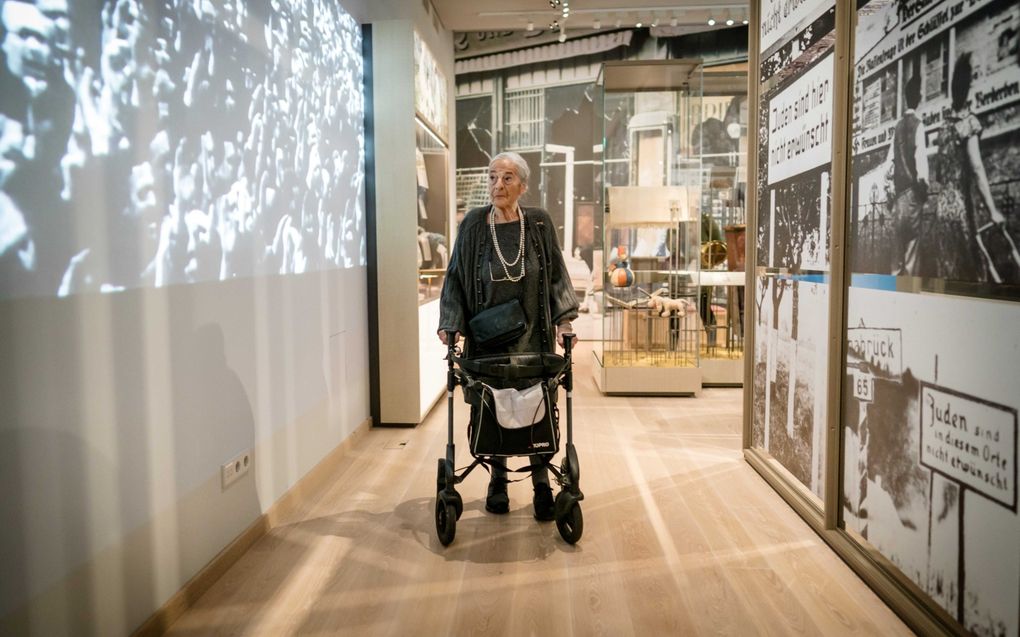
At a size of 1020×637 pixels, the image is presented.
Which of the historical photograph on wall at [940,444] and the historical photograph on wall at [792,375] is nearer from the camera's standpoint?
the historical photograph on wall at [940,444]

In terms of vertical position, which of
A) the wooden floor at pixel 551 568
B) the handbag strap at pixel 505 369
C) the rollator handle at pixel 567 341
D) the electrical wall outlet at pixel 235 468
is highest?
the rollator handle at pixel 567 341

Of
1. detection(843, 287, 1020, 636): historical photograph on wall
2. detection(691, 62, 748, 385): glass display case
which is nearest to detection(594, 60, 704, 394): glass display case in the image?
detection(691, 62, 748, 385): glass display case

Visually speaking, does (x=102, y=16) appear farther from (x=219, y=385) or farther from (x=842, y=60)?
(x=842, y=60)

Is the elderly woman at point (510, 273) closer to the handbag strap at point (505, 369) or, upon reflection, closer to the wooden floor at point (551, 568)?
the handbag strap at point (505, 369)

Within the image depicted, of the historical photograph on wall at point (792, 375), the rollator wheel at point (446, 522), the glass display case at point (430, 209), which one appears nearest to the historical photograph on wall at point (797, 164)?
the historical photograph on wall at point (792, 375)

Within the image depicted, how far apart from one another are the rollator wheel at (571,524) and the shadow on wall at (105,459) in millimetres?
1237

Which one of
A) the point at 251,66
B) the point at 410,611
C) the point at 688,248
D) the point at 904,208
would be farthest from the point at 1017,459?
the point at 688,248

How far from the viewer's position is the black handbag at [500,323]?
2.86 m

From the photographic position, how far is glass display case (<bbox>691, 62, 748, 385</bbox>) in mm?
6125

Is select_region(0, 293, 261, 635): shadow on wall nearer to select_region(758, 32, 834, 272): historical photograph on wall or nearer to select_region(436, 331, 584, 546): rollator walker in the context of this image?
select_region(436, 331, 584, 546): rollator walker

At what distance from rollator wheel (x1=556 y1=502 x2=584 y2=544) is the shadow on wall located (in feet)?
4.06

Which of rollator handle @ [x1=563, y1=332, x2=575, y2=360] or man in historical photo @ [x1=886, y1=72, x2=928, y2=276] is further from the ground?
man in historical photo @ [x1=886, y1=72, x2=928, y2=276]

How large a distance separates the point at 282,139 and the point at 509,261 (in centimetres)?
112

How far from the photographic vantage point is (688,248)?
18.9 ft
